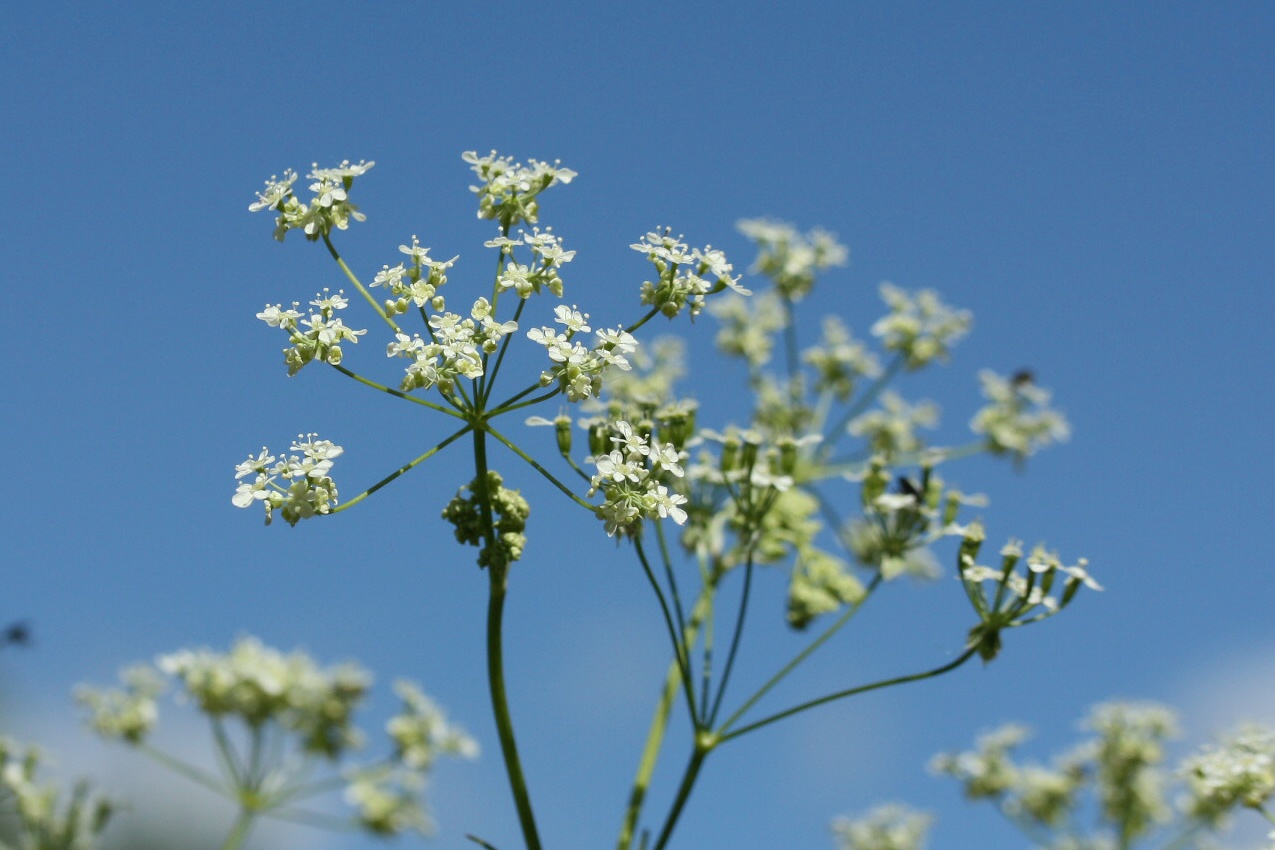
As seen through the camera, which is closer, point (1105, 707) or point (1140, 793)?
point (1140, 793)

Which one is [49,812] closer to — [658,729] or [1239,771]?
[658,729]

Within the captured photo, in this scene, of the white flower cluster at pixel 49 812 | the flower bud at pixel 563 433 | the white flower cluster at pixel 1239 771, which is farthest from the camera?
the white flower cluster at pixel 49 812

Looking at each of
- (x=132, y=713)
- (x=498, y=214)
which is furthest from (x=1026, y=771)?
(x=498, y=214)

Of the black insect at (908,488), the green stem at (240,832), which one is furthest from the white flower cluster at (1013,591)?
the green stem at (240,832)

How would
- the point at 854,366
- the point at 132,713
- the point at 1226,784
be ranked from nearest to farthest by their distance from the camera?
the point at 1226,784 < the point at 132,713 < the point at 854,366

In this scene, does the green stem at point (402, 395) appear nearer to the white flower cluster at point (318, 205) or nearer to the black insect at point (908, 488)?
the white flower cluster at point (318, 205)

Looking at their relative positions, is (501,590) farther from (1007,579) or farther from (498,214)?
(1007,579)
